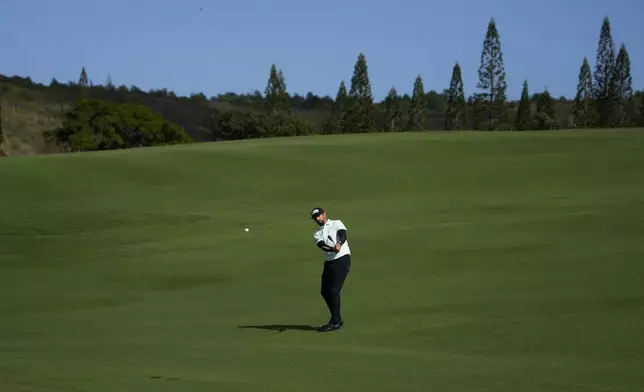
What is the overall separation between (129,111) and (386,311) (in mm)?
113222

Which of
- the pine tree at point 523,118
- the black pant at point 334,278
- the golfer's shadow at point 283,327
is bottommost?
the golfer's shadow at point 283,327

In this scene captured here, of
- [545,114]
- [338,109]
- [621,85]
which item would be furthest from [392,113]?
[621,85]

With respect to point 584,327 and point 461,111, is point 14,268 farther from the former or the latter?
point 461,111

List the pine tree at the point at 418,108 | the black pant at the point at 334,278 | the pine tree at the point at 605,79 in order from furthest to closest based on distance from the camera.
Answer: the pine tree at the point at 418,108
the pine tree at the point at 605,79
the black pant at the point at 334,278

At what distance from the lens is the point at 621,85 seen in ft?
389

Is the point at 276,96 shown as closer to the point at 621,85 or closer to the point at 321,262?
the point at 621,85

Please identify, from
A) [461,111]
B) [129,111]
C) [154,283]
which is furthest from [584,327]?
[461,111]

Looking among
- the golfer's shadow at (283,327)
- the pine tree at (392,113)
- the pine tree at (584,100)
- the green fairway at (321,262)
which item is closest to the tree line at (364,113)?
the pine tree at (584,100)

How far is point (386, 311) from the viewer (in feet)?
56.9

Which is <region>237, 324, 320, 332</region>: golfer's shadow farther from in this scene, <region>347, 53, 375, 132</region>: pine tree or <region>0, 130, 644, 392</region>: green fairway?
<region>347, 53, 375, 132</region>: pine tree

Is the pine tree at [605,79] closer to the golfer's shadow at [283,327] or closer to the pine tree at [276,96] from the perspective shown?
the pine tree at [276,96]

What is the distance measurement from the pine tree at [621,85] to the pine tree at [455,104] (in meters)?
26.1

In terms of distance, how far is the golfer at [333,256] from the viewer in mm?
14625

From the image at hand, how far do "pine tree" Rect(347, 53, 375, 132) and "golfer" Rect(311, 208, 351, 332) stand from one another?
11394 cm
